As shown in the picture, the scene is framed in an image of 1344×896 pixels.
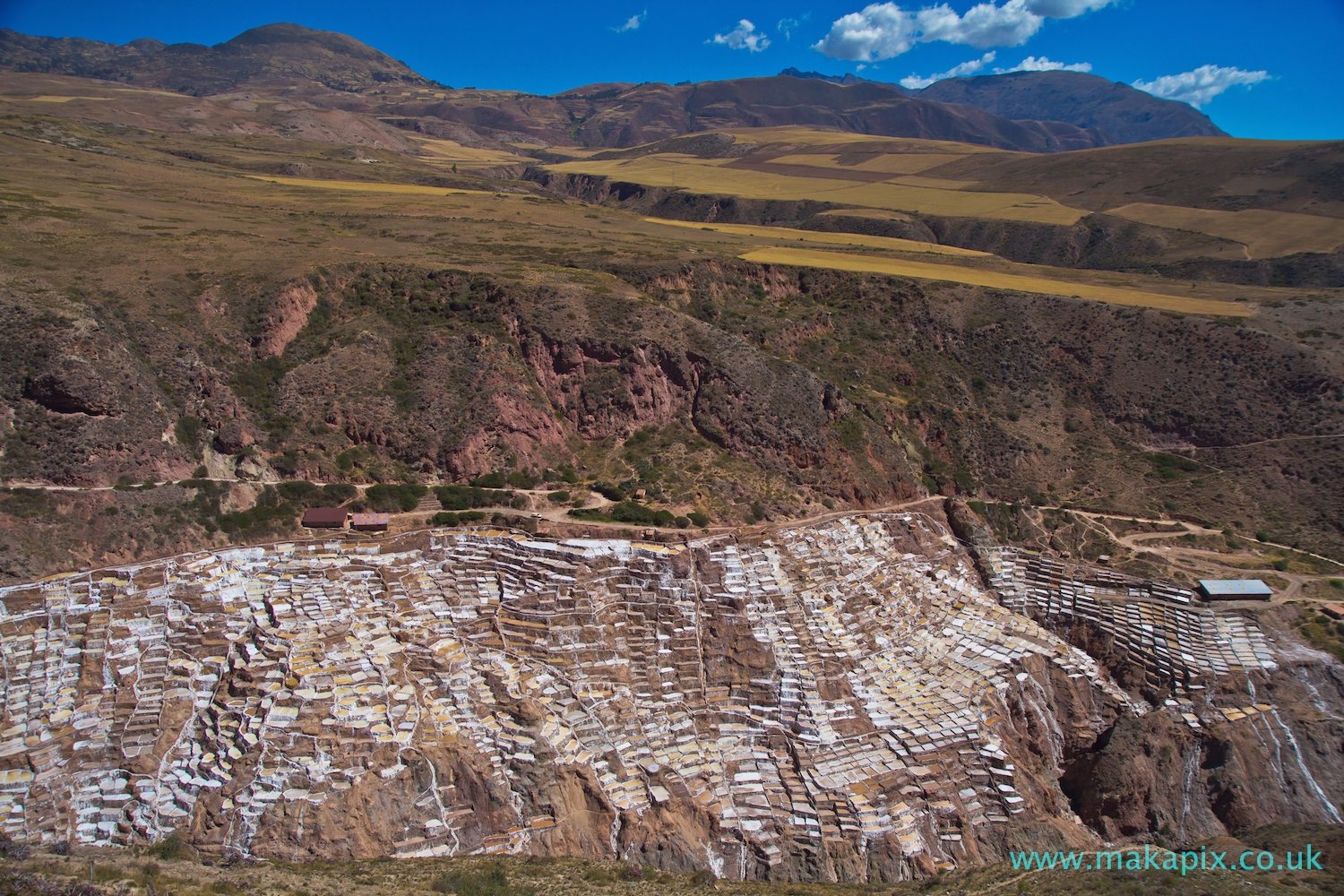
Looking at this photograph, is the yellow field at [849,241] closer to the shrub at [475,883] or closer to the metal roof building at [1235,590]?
the metal roof building at [1235,590]

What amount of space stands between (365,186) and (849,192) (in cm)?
9165

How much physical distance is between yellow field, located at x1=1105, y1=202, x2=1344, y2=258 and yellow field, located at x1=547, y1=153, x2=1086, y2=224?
36.5 ft

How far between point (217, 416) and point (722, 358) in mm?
28269

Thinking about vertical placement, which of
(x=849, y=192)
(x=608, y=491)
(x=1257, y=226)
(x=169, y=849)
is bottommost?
(x=169, y=849)

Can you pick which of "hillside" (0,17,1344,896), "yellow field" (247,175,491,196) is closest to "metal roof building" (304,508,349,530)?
"hillside" (0,17,1344,896)

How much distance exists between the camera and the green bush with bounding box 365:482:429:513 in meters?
37.2

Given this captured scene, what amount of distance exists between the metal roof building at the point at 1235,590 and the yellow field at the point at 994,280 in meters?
29.2

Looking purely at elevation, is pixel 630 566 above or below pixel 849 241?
below

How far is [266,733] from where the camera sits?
27.1 meters

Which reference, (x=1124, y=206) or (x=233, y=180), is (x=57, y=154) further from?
(x=1124, y=206)

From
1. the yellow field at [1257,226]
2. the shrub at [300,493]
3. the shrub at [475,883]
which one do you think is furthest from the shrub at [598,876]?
the yellow field at [1257,226]

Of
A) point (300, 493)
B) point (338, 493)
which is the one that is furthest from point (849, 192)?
point (300, 493)

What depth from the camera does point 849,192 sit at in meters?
150

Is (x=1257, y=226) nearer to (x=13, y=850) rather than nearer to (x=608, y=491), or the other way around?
(x=608, y=491)
